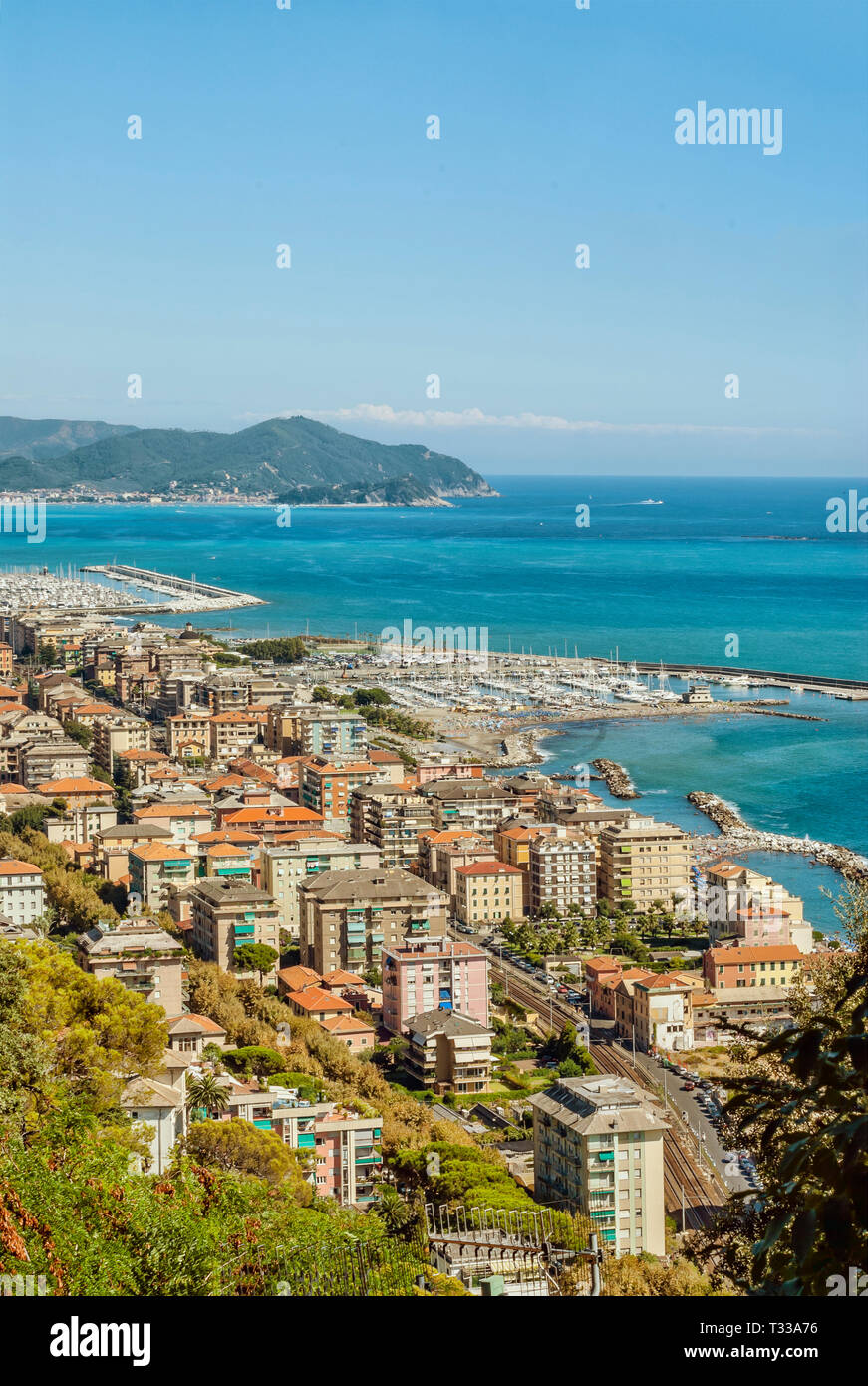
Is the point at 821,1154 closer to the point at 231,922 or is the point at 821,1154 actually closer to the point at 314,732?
the point at 231,922

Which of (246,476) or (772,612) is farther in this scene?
(246,476)

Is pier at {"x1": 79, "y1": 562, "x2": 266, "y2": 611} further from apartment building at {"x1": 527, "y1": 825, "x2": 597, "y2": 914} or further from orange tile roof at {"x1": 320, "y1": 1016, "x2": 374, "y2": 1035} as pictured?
orange tile roof at {"x1": 320, "y1": 1016, "x2": 374, "y2": 1035}

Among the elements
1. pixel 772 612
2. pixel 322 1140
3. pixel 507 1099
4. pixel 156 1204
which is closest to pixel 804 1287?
pixel 156 1204

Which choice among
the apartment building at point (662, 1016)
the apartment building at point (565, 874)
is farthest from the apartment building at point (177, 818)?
the apartment building at point (662, 1016)

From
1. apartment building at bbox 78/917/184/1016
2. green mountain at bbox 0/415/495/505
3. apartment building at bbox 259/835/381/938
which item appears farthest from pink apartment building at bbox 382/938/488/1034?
green mountain at bbox 0/415/495/505

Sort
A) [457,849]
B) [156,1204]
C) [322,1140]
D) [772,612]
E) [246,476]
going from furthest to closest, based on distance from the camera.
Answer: [246,476], [772,612], [457,849], [322,1140], [156,1204]

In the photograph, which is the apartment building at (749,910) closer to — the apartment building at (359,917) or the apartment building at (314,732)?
the apartment building at (359,917)
